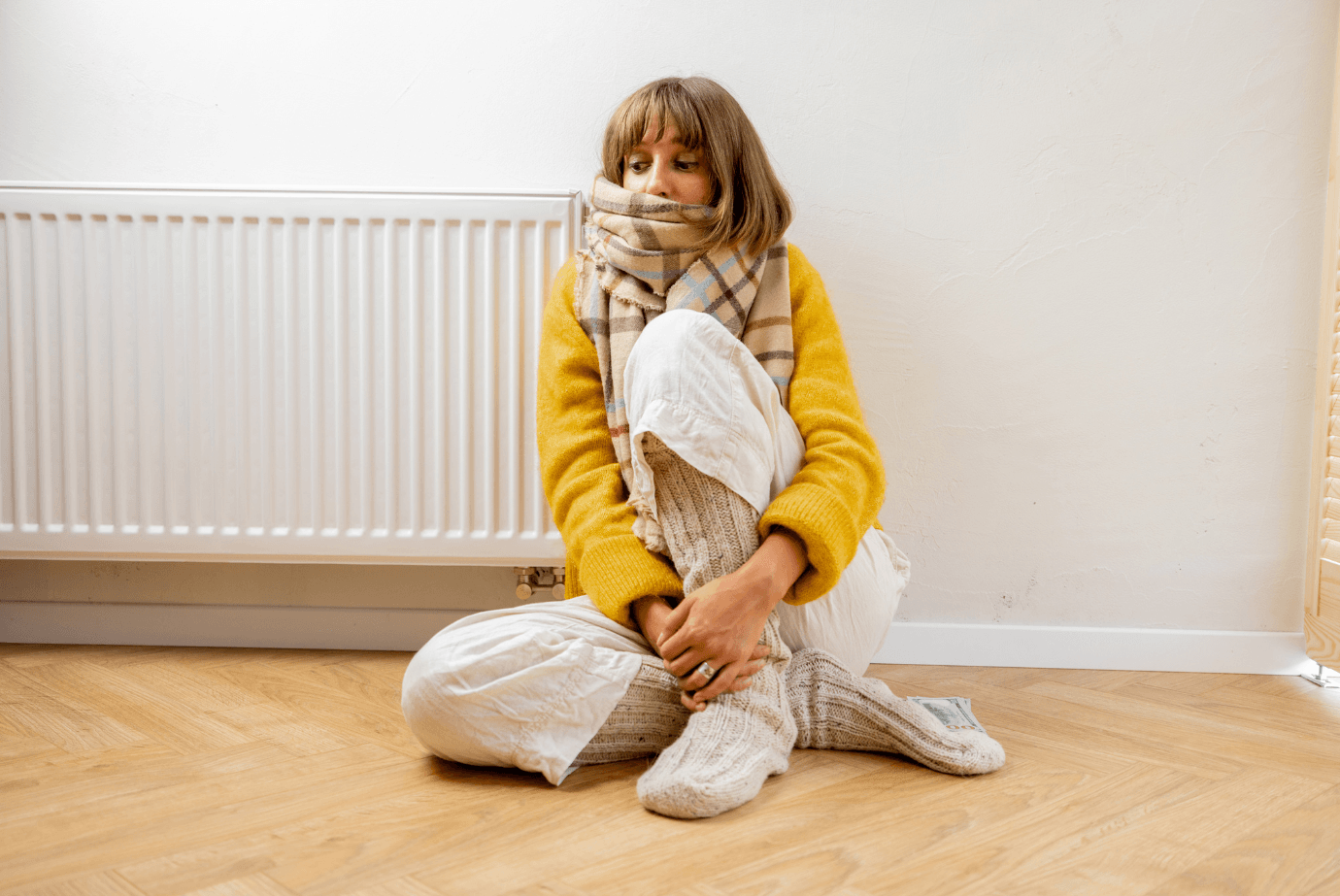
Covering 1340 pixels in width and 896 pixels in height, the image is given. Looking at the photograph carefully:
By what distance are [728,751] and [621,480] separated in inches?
11.6

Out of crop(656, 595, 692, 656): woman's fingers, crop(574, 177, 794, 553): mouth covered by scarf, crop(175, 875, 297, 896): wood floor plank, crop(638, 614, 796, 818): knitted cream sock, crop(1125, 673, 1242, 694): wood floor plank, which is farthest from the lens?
crop(1125, 673, 1242, 694): wood floor plank

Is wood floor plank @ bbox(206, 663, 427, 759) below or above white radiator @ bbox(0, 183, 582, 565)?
below

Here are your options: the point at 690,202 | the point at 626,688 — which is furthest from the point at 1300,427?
the point at 626,688

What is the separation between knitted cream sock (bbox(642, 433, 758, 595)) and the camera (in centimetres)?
79

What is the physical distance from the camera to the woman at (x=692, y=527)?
2.48ft

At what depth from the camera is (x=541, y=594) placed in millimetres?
1212

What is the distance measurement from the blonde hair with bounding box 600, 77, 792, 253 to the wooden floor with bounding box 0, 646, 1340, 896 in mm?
517

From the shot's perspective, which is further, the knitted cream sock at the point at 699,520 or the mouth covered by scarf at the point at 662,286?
the mouth covered by scarf at the point at 662,286

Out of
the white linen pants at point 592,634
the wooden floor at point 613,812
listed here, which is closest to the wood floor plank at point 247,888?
the wooden floor at point 613,812

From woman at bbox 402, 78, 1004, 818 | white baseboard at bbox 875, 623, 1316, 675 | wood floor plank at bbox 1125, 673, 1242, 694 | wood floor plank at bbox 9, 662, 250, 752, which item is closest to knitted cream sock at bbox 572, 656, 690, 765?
woman at bbox 402, 78, 1004, 818

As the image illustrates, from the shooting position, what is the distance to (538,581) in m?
1.18

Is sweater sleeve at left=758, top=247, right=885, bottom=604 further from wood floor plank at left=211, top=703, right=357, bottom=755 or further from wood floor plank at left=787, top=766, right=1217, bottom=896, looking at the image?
wood floor plank at left=211, top=703, right=357, bottom=755

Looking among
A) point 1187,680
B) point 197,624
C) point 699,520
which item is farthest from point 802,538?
point 197,624

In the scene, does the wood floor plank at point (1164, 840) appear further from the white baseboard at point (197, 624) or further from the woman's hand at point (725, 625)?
the white baseboard at point (197, 624)
